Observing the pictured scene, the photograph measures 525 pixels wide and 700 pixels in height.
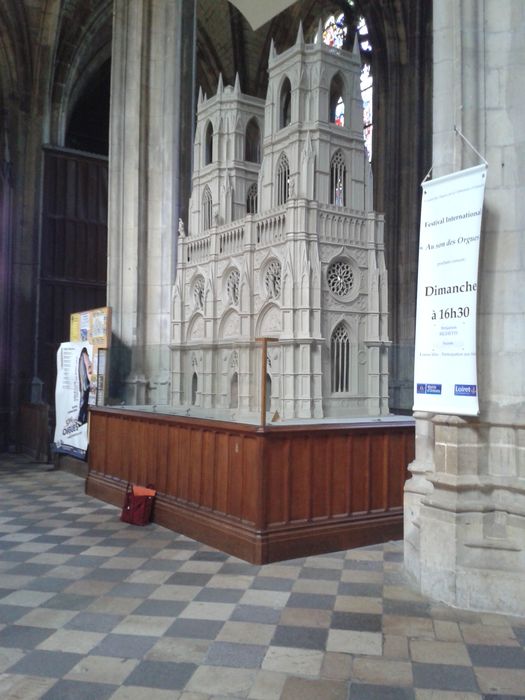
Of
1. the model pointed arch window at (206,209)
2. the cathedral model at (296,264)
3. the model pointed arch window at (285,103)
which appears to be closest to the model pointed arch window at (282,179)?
the cathedral model at (296,264)

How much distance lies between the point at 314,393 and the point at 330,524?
2201mm

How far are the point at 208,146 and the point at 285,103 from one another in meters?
1.72

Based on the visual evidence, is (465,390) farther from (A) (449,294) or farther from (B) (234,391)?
(B) (234,391)

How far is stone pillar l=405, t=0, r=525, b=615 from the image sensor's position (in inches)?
184

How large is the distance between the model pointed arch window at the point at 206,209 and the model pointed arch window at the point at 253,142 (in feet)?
2.91

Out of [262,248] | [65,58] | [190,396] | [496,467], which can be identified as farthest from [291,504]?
[65,58]

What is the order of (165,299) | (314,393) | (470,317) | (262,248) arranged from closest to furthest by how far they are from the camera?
1. (470,317)
2. (314,393)
3. (262,248)
4. (165,299)

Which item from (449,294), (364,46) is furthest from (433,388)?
(364,46)

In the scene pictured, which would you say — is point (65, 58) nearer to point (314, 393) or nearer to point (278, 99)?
point (278, 99)

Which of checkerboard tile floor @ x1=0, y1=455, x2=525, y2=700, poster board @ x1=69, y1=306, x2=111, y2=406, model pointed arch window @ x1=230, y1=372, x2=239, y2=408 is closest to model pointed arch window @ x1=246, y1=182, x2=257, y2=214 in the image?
poster board @ x1=69, y1=306, x2=111, y2=406

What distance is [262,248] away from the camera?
8633 mm

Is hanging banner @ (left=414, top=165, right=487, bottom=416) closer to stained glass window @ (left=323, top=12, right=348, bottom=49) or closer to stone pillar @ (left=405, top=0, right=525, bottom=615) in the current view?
stone pillar @ (left=405, top=0, right=525, bottom=615)

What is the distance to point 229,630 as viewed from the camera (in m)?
4.09

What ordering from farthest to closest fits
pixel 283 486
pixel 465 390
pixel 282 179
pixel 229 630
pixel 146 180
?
pixel 146 180 < pixel 282 179 < pixel 283 486 < pixel 465 390 < pixel 229 630
